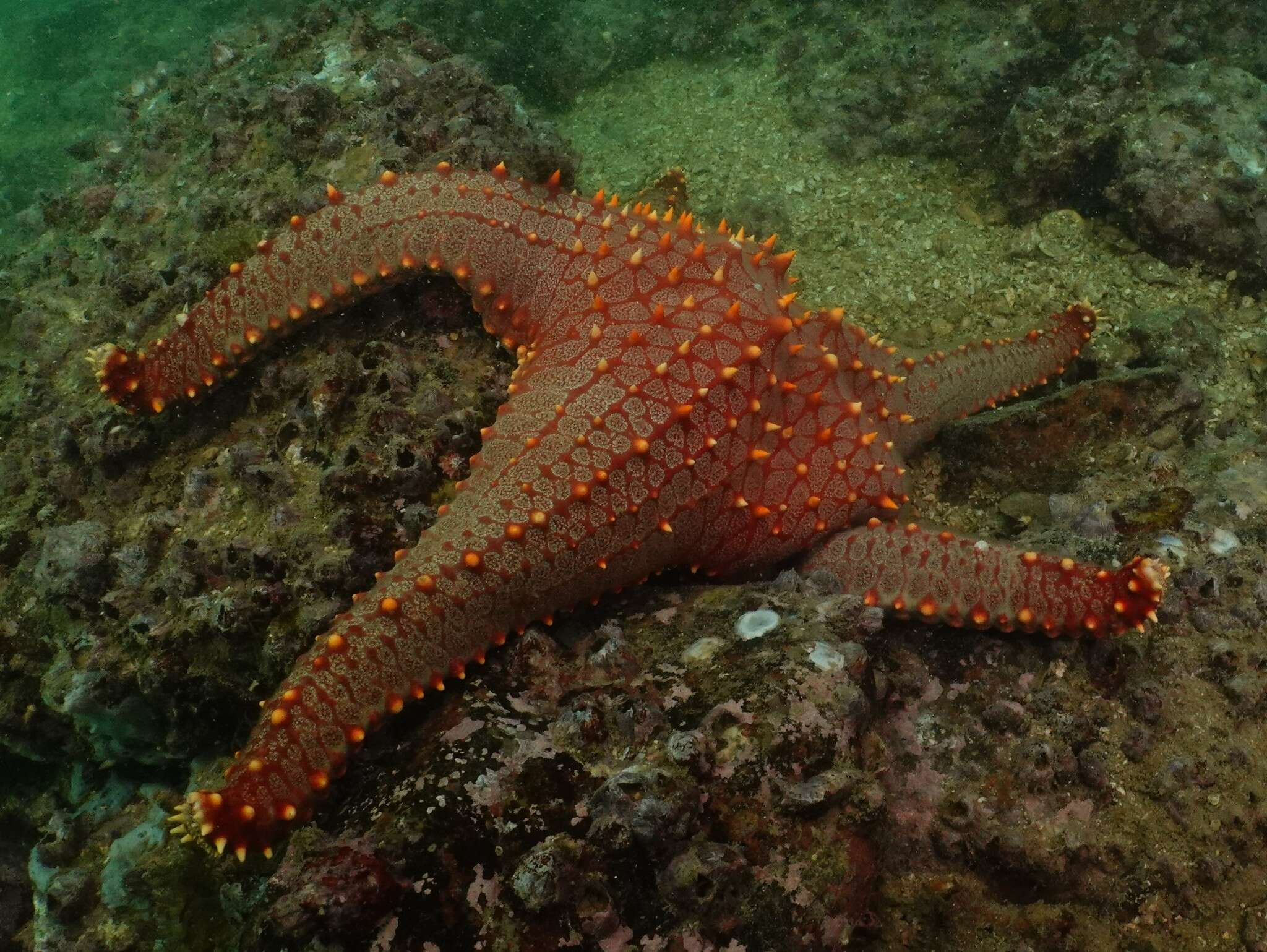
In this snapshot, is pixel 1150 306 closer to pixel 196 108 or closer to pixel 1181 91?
pixel 1181 91

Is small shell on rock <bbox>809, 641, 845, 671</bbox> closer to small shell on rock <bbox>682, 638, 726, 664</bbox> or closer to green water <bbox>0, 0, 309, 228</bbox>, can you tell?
small shell on rock <bbox>682, 638, 726, 664</bbox>

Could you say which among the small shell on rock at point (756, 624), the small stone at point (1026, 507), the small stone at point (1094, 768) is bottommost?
the small stone at point (1026, 507)

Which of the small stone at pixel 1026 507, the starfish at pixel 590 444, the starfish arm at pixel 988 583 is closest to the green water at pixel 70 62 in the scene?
the starfish at pixel 590 444

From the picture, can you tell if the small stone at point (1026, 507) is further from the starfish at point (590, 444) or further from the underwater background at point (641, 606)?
the starfish at point (590, 444)

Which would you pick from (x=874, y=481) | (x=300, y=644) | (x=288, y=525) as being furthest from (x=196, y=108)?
(x=874, y=481)

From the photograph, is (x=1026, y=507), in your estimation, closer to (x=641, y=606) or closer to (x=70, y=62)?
(x=641, y=606)

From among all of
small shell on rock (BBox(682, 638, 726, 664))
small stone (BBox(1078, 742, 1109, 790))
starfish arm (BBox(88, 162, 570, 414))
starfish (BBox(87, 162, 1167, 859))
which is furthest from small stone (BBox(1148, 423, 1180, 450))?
starfish arm (BBox(88, 162, 570, 414))
